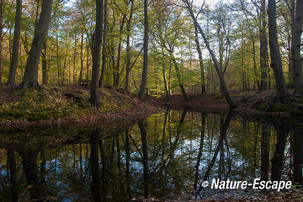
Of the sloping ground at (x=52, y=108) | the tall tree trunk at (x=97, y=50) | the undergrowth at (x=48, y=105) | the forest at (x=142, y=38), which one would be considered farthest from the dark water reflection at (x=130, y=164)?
the forest at (x=142, y=38)

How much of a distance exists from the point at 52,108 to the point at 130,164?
20.5 ft

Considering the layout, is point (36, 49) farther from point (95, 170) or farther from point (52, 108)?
point (95, 170)

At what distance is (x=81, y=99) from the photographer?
33.4 feet

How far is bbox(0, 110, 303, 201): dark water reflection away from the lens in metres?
2.89

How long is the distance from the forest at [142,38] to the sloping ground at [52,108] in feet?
2.41

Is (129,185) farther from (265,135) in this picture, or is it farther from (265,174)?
(265,135)

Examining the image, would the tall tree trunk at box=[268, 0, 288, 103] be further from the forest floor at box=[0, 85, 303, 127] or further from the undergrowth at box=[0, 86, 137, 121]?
the undergrowth at box=[0, 86, 137, 121]

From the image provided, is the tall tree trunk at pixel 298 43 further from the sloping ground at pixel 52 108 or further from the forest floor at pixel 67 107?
the sloping ground at pixel 52 108

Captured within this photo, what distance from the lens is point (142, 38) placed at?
62.5 feet

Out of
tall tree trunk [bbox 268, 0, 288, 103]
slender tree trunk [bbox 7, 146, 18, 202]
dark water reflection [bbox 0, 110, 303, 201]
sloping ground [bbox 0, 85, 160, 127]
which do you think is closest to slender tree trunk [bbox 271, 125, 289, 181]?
dark water reflection [bbox 0, 110, 303, 201]

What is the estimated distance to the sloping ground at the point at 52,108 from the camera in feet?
25.3

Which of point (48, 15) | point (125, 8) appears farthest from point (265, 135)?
point (125, 8)

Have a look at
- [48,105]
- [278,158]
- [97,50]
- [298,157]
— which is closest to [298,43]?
[298,157]

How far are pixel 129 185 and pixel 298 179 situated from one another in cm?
290
